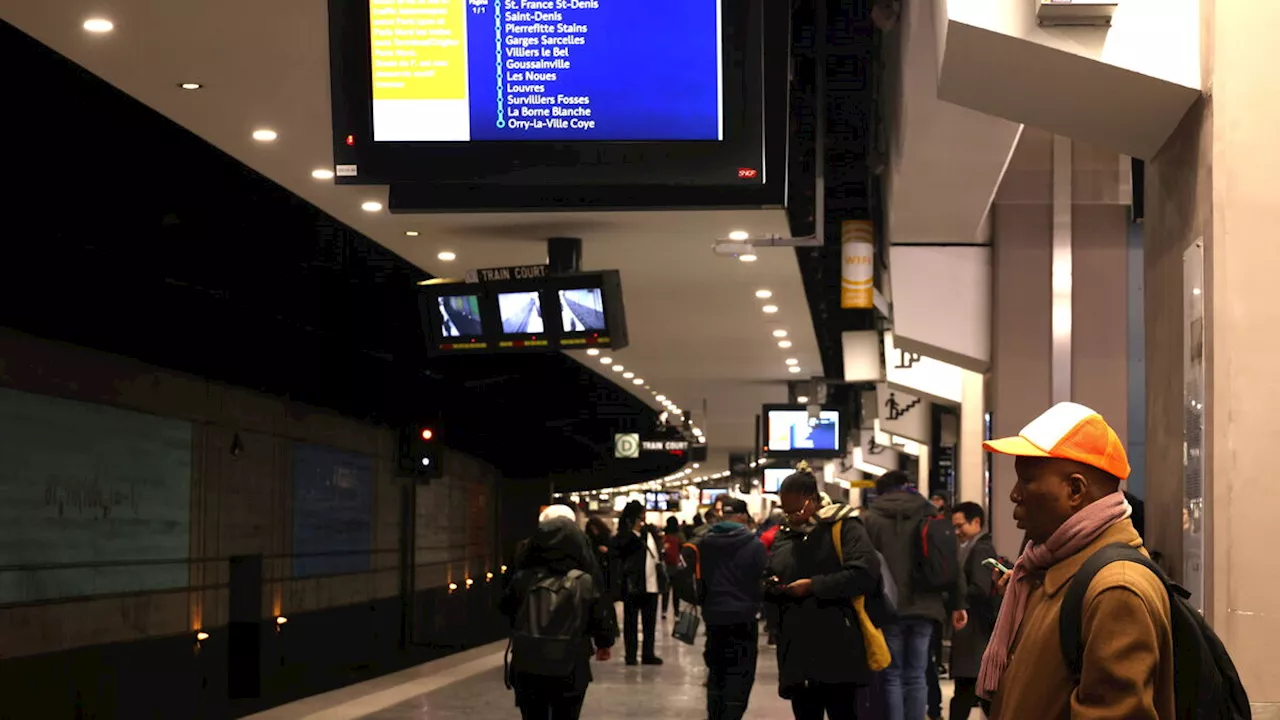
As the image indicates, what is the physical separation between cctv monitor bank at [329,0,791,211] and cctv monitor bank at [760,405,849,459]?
19.8m

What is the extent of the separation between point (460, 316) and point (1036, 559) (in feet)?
27.1

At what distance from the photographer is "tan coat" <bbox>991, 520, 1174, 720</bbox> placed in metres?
3.35

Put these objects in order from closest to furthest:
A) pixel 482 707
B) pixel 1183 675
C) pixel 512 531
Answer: pixel 1183 675
pixel 482 707
pixel 512 531

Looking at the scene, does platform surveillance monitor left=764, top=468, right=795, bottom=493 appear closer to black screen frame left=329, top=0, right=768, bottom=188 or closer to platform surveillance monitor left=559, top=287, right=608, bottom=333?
platform surveillance monitor left=559, top=287, right=608, bottom=333

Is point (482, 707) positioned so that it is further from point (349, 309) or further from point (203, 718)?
point (349, 309)

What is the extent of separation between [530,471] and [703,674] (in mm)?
23054

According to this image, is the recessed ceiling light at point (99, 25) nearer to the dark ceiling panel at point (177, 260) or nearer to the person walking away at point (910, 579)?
the dark ceiling panel at point (177, 260)

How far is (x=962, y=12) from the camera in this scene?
5750 millimetres

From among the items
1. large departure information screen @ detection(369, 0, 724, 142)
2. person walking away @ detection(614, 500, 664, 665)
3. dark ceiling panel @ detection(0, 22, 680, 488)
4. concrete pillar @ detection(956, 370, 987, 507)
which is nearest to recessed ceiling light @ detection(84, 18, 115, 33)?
dark ceiling panel @ detection(0, 22, 680, 488)

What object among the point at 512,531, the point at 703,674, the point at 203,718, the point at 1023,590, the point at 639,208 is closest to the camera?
the point at 1023,590

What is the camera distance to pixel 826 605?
8.08 metres

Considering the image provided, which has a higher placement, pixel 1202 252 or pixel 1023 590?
pixel 1202 252

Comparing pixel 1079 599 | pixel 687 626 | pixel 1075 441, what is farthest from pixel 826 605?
pixel 687 626

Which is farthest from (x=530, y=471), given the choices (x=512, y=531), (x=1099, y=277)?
(x=1099, y=277)
